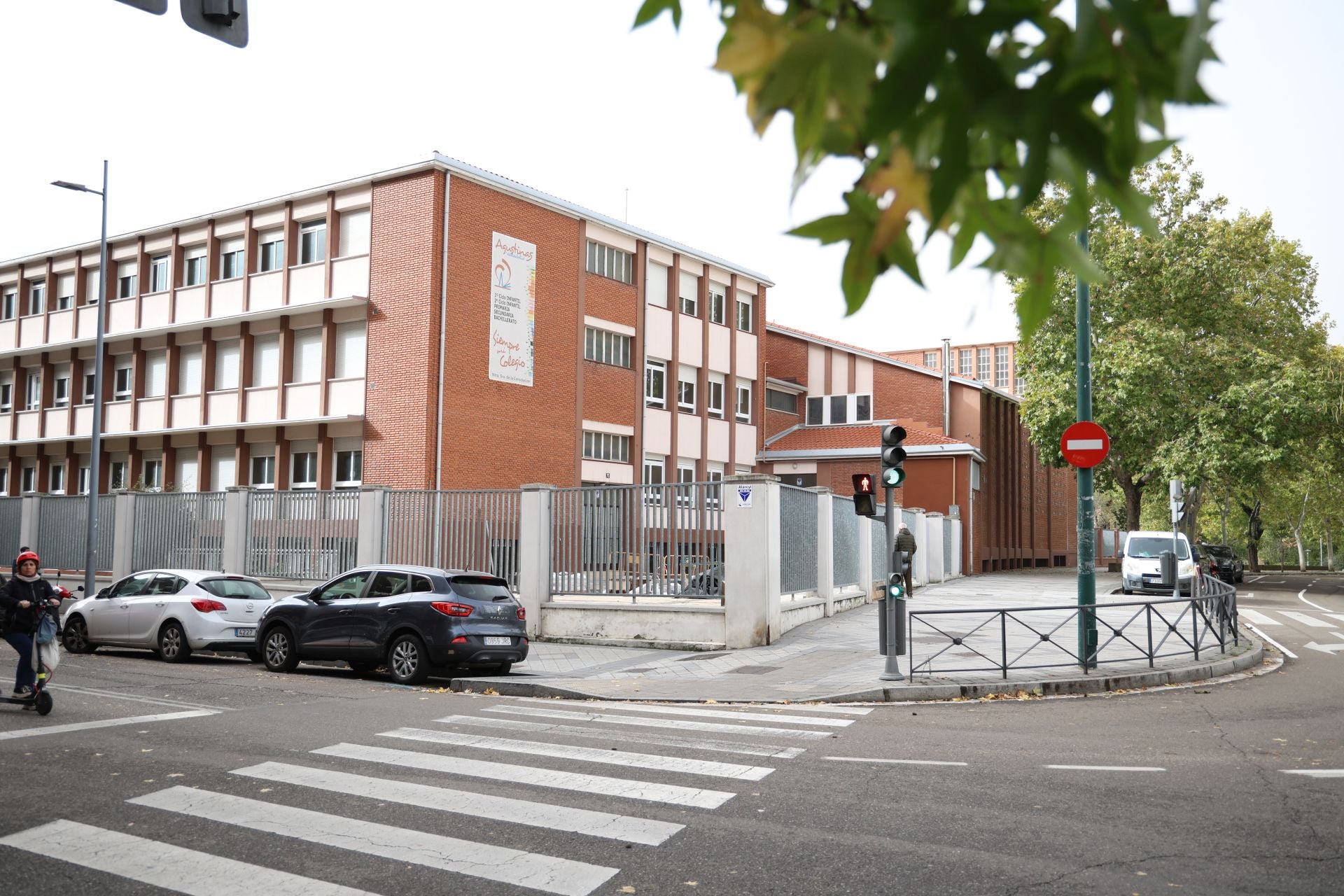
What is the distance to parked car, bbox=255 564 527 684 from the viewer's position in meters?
14.4

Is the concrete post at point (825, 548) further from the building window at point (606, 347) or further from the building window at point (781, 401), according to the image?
the building window at point (781, 401)

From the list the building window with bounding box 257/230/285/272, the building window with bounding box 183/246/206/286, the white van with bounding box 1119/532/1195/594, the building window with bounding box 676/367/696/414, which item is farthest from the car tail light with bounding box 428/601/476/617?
the building window with bounding box 183/246/206/286

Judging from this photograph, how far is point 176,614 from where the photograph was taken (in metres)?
17.3

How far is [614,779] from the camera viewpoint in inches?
302

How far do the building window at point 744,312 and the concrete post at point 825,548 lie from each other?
1905 cm

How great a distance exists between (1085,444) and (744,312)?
26.9m

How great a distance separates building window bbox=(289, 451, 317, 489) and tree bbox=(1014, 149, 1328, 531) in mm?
23192

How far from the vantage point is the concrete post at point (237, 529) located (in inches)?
968

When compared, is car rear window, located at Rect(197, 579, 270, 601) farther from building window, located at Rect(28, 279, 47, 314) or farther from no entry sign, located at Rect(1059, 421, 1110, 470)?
building window, located at Rect(28, 279, 47, 314)

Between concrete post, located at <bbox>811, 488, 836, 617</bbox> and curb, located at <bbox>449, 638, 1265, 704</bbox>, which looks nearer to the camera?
curb, located at <bbox>449, 638, 1265, 704</bbox>

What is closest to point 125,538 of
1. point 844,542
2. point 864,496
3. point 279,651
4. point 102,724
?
point 279,651

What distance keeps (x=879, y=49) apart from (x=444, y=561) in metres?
19.9

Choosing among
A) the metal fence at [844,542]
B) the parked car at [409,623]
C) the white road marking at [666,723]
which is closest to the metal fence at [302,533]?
the parked car at [409,623]

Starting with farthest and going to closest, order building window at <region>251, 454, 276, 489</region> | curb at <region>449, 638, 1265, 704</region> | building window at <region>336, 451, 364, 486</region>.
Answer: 1. building window at <region>251, 454, 276, 489</region>
2. building window at <region>336, 451, 364, 486</region>
3. curb at <region>449, 638, 1265, 704</region>
